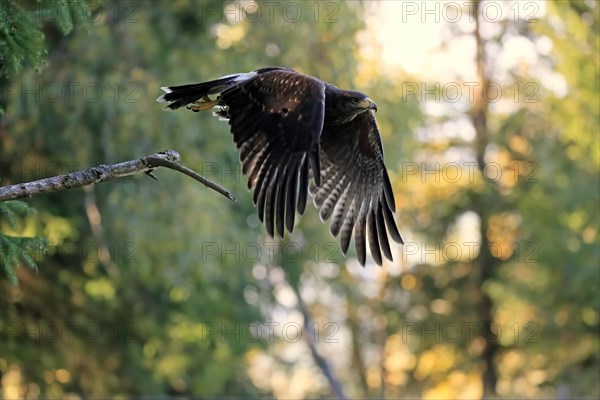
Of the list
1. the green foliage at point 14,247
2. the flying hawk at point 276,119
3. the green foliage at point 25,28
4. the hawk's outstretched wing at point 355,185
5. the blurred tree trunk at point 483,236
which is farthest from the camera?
the blurred tree trunk at point 483,236

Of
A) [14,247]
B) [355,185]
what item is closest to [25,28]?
[14,247]

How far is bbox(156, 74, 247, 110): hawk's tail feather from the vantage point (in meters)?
6.95

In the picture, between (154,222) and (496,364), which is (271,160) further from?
(496,364)

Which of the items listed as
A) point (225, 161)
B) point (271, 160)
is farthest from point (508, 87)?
point (271, 160)

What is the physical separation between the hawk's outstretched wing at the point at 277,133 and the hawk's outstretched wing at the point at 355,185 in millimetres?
1388

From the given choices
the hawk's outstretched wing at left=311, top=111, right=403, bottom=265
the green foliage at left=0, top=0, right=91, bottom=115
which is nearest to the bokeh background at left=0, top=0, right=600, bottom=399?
the green foliage at left=0, top=0, right=91, bottom=115

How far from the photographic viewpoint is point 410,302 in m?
21.9

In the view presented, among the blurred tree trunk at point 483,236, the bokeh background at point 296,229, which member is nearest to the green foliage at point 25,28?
the bokeh background at point 296,229

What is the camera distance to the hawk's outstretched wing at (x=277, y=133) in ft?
22.0

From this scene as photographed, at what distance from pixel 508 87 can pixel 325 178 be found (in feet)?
43.3

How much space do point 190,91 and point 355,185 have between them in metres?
2.04

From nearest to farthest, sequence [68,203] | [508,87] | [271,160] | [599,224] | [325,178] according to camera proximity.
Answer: [271,160]
[325,178]
[68,203]
[599,224]
[508,87]

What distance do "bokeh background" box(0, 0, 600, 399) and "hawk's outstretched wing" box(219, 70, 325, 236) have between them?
131 cm

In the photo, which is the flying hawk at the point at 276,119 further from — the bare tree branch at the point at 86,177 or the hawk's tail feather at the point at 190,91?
the bare tree branch at the point at 86,177
